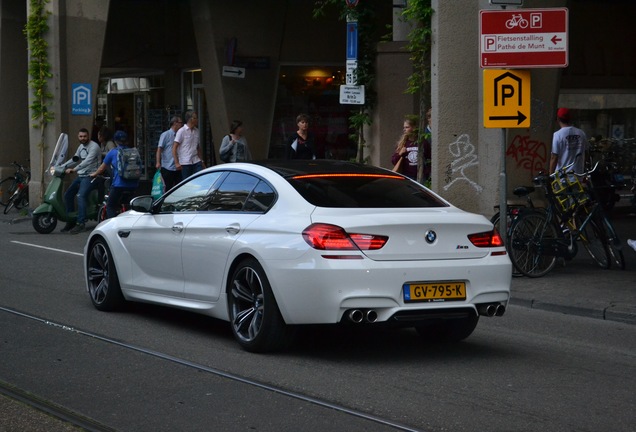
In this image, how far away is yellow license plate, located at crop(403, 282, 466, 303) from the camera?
775cm

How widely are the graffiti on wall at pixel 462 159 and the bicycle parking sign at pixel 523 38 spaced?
2.53 m

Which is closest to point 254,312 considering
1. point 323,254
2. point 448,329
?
point 323,254

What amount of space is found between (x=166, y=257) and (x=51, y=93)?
16.3 m

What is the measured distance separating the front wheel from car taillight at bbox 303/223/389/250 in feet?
43.7

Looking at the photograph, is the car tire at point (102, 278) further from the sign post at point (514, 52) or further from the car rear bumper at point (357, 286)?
the sign post at point (514, 52)

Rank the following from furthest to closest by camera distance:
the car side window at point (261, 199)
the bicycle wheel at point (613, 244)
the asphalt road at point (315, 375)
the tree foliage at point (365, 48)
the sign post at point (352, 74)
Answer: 1. the tree foliage at point (365, 48)
2. the sign post at point (352, 74)
3. the bicycle wheel at point (613, 244)
4. the car side window at point (261, 199)
5. the asphalt road at point (315, 375)

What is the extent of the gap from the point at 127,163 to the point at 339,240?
12.0 metres

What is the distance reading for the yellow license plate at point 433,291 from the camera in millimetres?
7746

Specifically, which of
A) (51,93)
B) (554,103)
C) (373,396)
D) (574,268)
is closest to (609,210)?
(554,103)

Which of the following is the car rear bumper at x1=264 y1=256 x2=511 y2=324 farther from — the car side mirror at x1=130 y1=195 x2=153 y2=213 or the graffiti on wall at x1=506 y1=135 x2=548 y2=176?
the graffiti on wall at x1=506 y1=135 x2=548 y2=176

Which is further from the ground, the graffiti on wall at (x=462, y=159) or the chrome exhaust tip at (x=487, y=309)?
the graffiti on wall at (x=462, y=159)

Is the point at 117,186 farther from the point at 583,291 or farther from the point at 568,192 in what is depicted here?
the point at 583,291

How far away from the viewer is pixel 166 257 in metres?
9.42

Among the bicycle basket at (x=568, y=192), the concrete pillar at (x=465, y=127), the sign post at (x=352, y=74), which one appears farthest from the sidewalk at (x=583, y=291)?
the sign post at (x=352, y=74)
